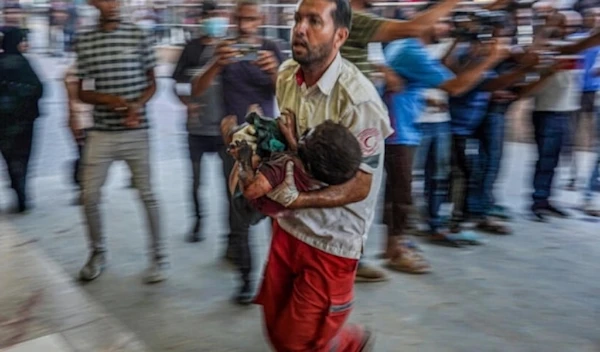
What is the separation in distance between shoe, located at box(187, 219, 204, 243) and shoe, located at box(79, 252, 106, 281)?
73 centimetres

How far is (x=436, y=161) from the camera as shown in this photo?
4391 millimetres

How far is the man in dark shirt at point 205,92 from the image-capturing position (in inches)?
153

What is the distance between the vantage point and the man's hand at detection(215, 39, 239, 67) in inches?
129

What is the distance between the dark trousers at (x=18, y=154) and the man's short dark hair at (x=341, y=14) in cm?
365

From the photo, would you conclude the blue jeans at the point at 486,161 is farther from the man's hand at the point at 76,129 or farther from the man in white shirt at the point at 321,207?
the man's hand at the point at 76,129

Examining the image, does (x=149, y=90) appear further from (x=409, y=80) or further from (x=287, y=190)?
(x=287, y=190)

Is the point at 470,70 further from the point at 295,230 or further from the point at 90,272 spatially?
the point at 90,272

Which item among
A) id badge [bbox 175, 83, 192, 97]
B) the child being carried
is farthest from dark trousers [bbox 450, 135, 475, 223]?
the child being carried

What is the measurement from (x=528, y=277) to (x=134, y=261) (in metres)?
2.50

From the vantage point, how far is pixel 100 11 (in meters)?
3.41

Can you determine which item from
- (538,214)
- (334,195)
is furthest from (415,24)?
(538,214)

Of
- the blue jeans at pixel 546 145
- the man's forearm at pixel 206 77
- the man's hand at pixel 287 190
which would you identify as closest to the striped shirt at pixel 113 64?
the man's forearm at pixel 206 77

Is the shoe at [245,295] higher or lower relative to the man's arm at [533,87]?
lower

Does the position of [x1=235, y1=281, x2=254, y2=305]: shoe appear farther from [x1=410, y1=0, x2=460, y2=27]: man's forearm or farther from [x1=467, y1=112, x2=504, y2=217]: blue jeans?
[x1=467, y1=112, x2=504, y2=217]: blue jeans
